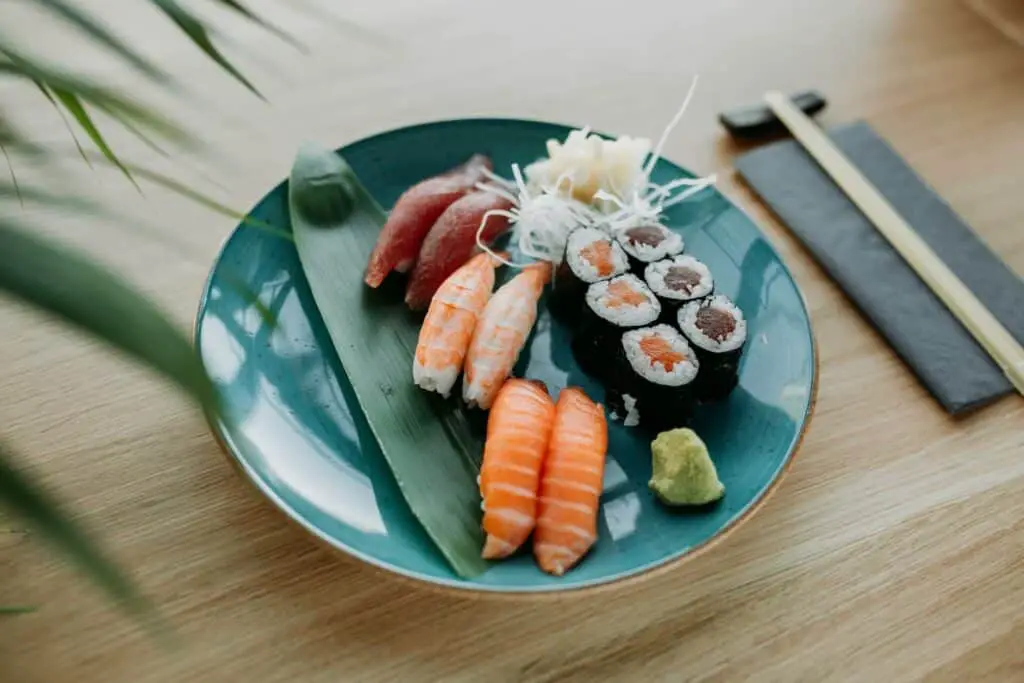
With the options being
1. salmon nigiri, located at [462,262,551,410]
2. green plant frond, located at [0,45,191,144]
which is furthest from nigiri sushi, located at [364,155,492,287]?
green plant frond, located at [0,45,191,144]

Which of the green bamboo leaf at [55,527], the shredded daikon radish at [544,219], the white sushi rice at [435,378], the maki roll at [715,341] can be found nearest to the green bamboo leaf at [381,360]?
the white sushi rice at [435,378]

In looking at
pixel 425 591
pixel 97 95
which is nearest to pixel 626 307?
pixel 425 591

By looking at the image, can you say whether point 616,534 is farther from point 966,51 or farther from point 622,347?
point 966,51

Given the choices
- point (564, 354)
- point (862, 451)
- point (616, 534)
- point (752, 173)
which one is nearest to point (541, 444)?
point (616, 534)

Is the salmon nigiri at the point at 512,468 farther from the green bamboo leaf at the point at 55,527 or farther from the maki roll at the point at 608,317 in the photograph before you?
the green bamboo leaf at the point at 55,527

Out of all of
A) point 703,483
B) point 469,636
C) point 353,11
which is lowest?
point 469,636

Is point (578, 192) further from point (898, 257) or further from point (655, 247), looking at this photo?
point (898, 257)

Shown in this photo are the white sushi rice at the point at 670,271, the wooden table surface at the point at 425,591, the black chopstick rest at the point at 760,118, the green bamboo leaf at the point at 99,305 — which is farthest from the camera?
the black chopstick rest at the point at 760,118
